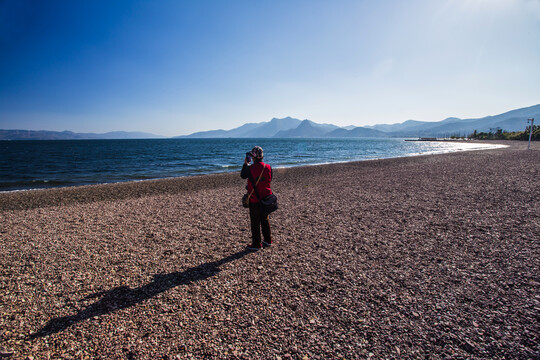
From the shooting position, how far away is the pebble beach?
11.2 feet

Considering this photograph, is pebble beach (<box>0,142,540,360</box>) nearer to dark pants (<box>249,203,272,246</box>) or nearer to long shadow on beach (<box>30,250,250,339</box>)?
long shadow on beach (<box>30,250,250,339</box>)

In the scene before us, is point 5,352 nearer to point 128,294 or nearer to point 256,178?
point 128,294

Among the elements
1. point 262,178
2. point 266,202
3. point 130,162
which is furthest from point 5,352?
point 130,162

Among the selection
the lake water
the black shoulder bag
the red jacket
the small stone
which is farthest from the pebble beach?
the lake water

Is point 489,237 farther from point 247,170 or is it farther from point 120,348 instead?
point 120,348

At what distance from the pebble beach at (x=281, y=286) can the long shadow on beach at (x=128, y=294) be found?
1.0 inches

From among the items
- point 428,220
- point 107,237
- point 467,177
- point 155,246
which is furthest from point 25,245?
point 467,177

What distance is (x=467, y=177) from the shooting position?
16.8 meters

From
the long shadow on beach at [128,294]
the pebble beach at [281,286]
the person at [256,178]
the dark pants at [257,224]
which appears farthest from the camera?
the dark pants at [257,224]

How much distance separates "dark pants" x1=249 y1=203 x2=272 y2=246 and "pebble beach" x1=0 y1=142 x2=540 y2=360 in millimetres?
415

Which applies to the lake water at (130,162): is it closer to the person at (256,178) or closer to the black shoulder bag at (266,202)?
the person at (256,178)

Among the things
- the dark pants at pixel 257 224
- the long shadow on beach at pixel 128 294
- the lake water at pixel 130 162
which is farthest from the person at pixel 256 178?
the lake water at pixel 130 162

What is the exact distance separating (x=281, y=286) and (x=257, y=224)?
73.4 inches

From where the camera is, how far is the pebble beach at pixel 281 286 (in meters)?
3.42
